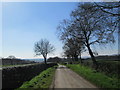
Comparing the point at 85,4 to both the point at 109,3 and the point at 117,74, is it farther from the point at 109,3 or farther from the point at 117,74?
the point at 117,74

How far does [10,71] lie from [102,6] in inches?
398

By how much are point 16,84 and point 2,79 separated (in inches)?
93.9

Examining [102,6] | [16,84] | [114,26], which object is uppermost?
[102,6]

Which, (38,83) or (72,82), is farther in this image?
(72,82)

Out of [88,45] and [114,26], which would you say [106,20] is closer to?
[114,26]

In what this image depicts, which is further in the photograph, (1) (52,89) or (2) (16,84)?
(2) (16,84)

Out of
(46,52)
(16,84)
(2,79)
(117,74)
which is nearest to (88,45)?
(117,74)

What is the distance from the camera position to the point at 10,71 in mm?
10797

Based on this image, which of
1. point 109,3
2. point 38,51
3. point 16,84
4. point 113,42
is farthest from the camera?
point 38,51

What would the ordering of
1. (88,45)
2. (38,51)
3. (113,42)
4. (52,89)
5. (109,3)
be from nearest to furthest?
1. (52,89)
2. (109,3)
3. (113,42)
4. (88,45)
5. (38,51)

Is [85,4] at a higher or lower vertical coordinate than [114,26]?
higher

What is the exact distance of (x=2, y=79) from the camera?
9.54 m

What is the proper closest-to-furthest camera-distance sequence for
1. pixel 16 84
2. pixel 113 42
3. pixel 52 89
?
pixel 52 89 → pixel 16 84 → pixel 113 42

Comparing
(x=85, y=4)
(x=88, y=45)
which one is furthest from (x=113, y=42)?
(x=88, y=45)
